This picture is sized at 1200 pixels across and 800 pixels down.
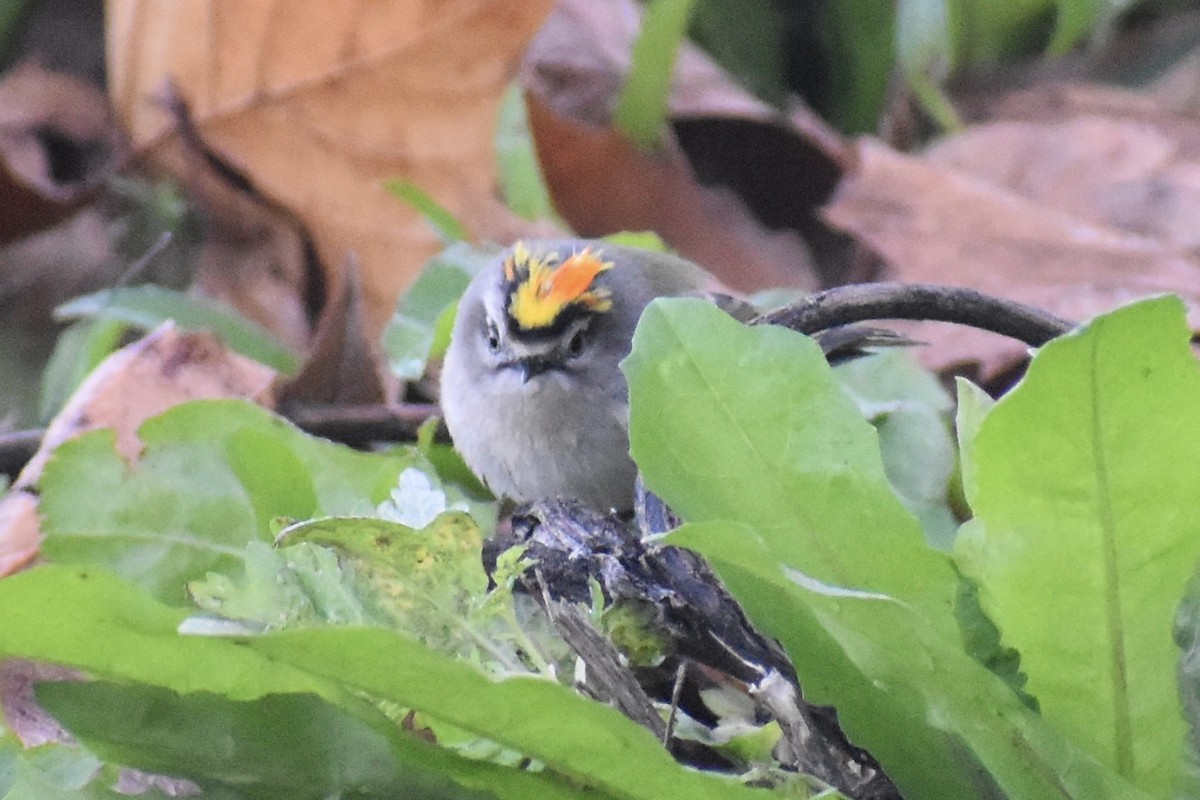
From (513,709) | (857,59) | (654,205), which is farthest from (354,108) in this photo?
(513,709)

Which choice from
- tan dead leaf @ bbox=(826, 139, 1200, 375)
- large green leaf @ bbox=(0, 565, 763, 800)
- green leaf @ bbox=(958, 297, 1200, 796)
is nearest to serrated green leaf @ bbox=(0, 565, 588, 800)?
large green leaf @ bbox=(0, 565, 763, 800)

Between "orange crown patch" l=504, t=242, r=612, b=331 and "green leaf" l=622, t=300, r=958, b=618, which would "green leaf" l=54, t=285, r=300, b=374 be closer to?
"orange crown patch" l=504, t=242, r=612, b=331

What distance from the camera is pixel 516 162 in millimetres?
2387

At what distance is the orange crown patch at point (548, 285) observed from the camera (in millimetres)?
1928

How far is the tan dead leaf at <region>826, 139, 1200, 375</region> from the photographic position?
87.2 inches

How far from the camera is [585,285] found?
6.37 ft

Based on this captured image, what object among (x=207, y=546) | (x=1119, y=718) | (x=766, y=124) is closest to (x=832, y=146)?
(x=766, y=124)

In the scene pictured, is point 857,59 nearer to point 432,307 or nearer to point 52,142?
point 432,307

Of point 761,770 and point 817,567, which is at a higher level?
point 817,567

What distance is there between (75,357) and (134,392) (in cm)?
49

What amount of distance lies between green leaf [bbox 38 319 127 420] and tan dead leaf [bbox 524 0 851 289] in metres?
0.89

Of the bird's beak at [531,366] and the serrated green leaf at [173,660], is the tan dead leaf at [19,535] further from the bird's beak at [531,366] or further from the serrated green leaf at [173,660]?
the bird's beak at [531,366]

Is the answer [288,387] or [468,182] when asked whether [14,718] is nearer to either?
→ [288,387]

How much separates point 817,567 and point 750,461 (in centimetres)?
9
